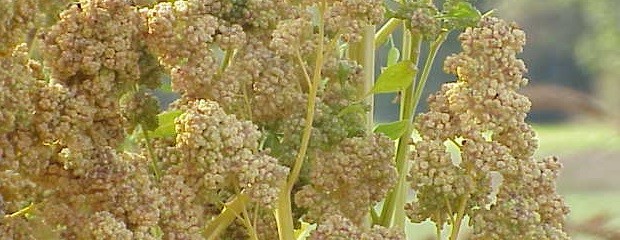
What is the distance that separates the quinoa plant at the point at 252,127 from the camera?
62 centimetres

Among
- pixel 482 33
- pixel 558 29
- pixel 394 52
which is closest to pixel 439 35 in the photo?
pixel 482 33

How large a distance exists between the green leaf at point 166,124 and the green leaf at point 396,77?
11 cm

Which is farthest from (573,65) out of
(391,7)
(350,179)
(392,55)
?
(350,179)

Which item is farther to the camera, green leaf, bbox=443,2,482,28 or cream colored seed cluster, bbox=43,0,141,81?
green leaf, bbox=443,2,482,28

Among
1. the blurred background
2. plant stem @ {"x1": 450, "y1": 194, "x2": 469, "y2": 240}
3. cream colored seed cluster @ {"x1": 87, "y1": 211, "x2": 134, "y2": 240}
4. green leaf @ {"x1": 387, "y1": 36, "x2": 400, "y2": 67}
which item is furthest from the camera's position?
the blurred background

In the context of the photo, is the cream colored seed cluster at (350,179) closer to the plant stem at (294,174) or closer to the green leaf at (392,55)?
the plant stem at (294,174)

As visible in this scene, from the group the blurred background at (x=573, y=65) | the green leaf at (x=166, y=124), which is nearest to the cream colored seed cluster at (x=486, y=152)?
the green leaf at (x=166, y=124)

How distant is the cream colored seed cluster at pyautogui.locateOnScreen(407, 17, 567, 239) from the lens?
70cm

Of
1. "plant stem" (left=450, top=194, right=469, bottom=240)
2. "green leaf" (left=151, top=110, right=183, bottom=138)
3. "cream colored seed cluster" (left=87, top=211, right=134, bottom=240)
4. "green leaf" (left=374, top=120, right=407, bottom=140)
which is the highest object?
"green leaf" (left=374, top=120, right=407, bottom=140)

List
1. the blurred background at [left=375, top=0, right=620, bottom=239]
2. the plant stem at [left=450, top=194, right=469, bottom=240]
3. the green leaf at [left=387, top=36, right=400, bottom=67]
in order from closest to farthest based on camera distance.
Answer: the plant stem at [left=450, top=194, right=469, bottom=240] → the green leaf at [left=387, top=36, right=400, bottom=67] → the blurred background at [left=375, top=0, right=620, bottom=239]

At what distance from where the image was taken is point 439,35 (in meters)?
0.75

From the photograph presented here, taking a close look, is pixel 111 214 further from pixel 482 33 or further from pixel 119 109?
pixel 482 33

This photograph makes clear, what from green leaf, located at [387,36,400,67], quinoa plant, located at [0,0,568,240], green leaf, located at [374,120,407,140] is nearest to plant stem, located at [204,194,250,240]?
quinoa plant, located at [0,0,568,240]

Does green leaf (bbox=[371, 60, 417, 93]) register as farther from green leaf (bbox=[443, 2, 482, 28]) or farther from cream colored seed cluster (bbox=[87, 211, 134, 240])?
cream colored seed cluster (bbox=[87, 211, 134, 240])
